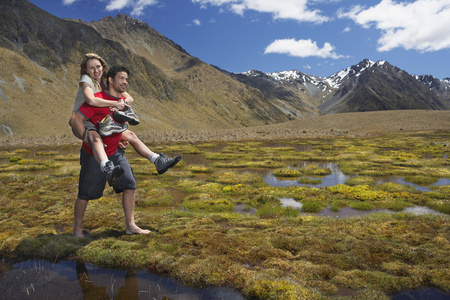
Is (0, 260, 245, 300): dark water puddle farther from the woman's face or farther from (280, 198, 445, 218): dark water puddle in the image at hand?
(280, 198, 445, 218): dark water puddle

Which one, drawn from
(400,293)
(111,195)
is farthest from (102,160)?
(111,195)

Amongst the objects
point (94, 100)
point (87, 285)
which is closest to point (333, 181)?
point (94, 100)

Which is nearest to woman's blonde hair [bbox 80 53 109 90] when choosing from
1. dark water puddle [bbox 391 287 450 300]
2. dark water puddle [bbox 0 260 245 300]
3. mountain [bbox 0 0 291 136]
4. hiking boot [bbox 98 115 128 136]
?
hiking boot [bbox 98 115 128 136]

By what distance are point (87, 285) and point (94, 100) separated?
166 inches

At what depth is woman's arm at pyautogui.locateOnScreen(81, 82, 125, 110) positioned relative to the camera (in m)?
7.05

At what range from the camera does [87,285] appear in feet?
20.3

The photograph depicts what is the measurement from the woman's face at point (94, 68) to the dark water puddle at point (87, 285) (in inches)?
190

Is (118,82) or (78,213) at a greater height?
(118,82)

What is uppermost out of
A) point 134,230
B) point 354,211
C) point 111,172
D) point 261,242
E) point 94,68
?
point 94,68

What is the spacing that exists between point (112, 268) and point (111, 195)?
988cm

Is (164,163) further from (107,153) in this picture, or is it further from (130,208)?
(130,208)

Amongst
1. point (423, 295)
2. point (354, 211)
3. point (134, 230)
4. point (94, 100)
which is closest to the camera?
point (423, 295)

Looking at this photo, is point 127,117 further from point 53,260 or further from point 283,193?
point 283,193

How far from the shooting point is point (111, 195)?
16.2 meters
